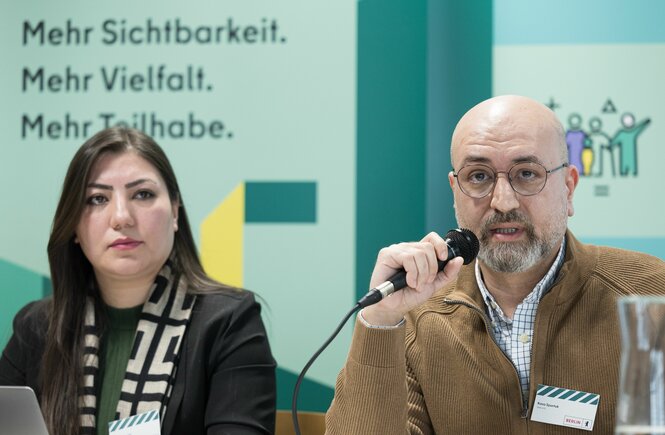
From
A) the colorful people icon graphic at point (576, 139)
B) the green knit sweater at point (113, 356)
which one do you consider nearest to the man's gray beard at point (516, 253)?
the green knit sweater at point (113, 356)

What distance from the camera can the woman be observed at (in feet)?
7.77

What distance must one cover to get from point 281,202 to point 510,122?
145cm

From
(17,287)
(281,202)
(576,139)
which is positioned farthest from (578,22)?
(17,287)

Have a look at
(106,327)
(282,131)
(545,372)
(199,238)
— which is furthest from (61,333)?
(545,372)

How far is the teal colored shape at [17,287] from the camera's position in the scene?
339 centimetres

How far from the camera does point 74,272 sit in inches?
104

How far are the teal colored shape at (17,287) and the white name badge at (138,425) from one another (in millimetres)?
1260

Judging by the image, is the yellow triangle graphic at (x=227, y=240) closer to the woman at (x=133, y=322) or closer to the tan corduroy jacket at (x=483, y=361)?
the woman at (x=133, y=322)

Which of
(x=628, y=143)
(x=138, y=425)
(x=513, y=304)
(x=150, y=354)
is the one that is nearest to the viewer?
(x=513, y=304)

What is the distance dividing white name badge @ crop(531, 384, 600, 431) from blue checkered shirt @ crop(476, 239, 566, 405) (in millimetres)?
59

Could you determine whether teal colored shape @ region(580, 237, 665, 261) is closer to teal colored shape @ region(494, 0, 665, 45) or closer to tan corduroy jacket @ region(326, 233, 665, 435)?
teal colored shape @ region(494, 0, 665, 45)

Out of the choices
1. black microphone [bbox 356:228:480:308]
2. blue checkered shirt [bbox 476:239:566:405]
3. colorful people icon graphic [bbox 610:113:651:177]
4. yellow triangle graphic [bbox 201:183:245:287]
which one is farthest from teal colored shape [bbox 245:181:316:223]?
black microphone [bbox 356:228:480:308]

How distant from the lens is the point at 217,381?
93.5 inches

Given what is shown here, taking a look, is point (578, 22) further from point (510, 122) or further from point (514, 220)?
point (514, 220)
